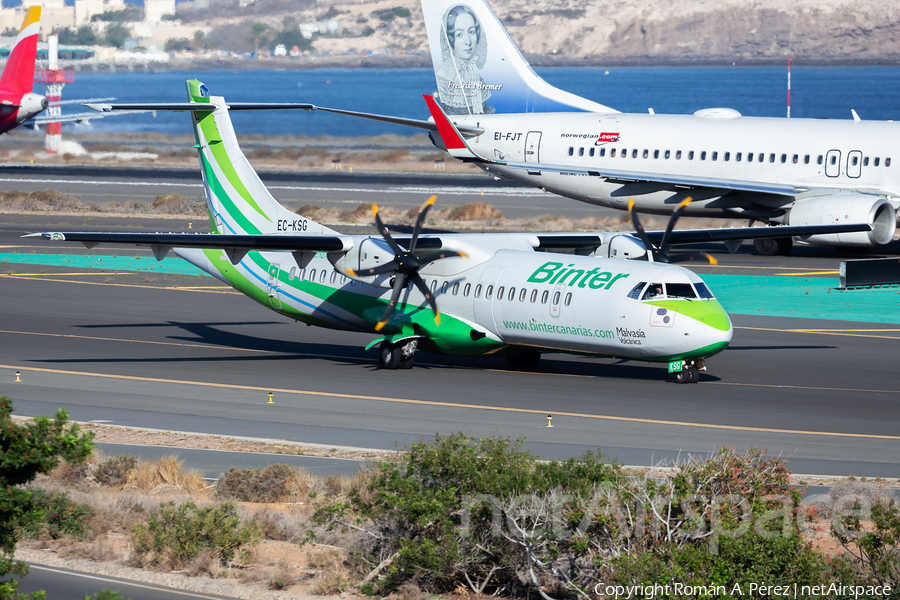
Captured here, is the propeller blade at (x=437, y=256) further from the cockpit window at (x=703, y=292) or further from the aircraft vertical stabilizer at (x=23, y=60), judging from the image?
the aircraft vertical stabilizer at (x=23, y=60)

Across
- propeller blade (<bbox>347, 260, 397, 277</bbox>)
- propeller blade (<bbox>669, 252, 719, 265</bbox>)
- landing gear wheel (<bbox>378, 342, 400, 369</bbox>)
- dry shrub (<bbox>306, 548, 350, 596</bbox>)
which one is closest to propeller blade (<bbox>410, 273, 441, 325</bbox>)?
propeller blade (<bbox>347, 260, 397, 277</bbox>)

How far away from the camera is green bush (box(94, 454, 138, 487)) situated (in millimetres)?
18109

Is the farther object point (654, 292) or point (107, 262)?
point (107, 262)

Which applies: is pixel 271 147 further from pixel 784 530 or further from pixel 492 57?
pixel 784 530

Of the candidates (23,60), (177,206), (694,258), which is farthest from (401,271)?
(23,60)

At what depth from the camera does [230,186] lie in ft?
102

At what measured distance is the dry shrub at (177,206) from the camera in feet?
206

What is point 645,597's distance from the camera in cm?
1164

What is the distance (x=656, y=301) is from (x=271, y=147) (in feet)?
313

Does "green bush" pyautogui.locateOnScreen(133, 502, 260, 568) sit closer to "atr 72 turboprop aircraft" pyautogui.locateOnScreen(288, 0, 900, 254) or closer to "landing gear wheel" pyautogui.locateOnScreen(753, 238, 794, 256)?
"atr 72 turboprop aircraft" pyautogui.locateOnScreen(288, 0, 900, 254)

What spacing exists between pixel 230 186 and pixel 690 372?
1322cm

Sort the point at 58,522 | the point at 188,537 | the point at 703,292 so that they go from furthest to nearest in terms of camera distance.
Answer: the point at 703,292 → the point at 58,522 → the point at 188,537

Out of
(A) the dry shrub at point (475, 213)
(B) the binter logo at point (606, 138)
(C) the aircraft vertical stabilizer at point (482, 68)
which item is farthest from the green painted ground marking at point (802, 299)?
(A) the dry shrub at point (475, 213)

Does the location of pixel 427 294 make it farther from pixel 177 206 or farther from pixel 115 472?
pixel 177 206
